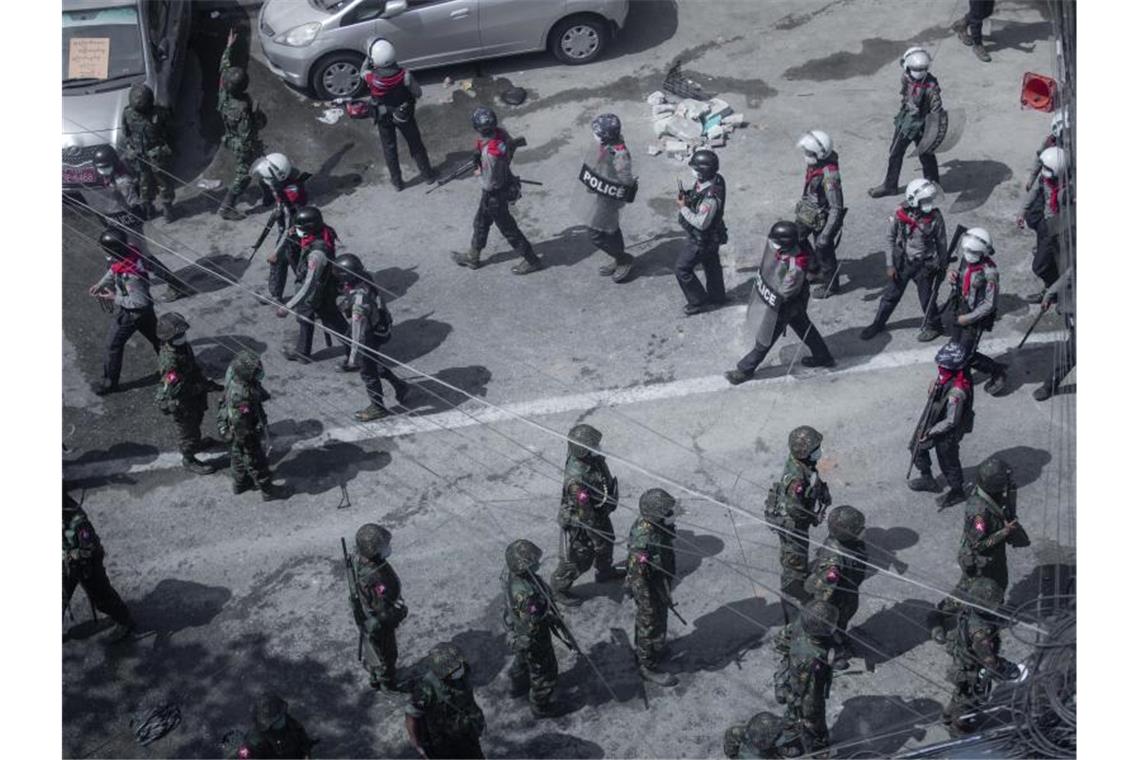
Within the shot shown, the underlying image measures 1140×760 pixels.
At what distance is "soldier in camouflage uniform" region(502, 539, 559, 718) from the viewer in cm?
986

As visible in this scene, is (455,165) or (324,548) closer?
(324,548)

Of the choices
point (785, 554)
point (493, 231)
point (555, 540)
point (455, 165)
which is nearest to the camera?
point (785, 554)

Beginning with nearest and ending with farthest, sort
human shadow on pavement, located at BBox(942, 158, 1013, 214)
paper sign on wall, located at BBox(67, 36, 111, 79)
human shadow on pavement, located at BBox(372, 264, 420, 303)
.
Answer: human shadow on pavement, located at BBox(372, 264, 420, 303), human shadow on pavement, located at BBox(942, 158, 1013, 214), paper sign on wall, located at BBox(67, 36, 111, 79)

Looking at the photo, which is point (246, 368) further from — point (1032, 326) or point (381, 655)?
point (1032, 326)

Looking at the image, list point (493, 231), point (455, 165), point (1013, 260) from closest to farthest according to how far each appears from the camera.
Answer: point (1013, 260), point (493, 231), point (455, 165)

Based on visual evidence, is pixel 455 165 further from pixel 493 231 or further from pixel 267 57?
pixel 267 57

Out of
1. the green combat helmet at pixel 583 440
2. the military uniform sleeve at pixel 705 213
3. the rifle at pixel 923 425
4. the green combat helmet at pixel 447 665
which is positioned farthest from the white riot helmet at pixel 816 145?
the green combat helmet at pixel 447 665

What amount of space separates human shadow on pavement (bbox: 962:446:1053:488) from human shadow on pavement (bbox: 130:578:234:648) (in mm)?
6386

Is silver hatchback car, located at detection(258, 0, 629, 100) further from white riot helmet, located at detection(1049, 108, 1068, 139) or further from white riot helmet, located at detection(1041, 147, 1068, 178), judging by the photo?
white riot helmet, located at detection(1041, 147, 1068, 178)

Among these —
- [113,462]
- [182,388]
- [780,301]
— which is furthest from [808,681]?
[113,462]

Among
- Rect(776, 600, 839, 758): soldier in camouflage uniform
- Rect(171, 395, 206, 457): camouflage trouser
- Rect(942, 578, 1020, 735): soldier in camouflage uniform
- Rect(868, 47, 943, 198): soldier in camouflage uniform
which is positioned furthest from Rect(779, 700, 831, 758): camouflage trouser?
Rect(868, 47, 943, 198): soldier in camouflage uniform

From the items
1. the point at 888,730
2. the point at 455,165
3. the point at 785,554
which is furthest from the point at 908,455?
the point at 455,165

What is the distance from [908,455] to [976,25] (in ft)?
23.7

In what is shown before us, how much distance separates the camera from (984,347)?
13383mm
